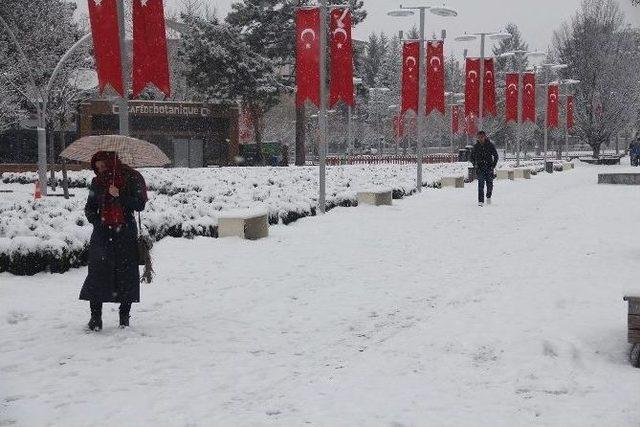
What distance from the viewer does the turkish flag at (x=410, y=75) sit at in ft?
79.7

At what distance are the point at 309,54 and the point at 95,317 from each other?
1127cm

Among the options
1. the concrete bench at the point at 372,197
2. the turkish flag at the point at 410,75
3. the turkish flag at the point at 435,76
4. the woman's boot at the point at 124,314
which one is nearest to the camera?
the woman's boot at the point at 124,314

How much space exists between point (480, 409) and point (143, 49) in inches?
331

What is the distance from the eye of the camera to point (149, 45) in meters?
11.1

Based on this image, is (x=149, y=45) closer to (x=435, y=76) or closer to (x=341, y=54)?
(x=341, y=54)

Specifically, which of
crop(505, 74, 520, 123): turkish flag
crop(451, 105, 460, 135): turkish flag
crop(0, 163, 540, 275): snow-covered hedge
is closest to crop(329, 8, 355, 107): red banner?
crop(0, 163, 540, 275): snow-covered hedge

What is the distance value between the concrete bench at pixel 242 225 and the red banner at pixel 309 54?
452 cm

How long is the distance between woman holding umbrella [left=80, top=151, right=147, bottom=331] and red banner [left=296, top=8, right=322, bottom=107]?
10433 mm

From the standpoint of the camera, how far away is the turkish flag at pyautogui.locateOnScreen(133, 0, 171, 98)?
36.3ft

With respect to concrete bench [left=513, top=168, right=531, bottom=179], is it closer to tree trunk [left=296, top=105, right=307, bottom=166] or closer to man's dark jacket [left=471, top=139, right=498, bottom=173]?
tree trunk [left=296, top=105, right=307, bottom=166]

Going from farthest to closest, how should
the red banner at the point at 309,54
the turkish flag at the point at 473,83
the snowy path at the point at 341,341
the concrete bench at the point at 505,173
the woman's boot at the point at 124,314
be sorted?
the concrete bench at the point at 505,173 < the turkish flag at the point at 473,83 < the red banner at the point at 309,54 < the woman's boot at the point at 124,314 < the snowy path at the point at 341,341

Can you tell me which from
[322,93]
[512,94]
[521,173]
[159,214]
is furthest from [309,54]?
[512,94]

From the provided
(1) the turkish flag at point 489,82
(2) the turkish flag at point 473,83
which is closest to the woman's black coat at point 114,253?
(2) the turkish flag at point 473,83

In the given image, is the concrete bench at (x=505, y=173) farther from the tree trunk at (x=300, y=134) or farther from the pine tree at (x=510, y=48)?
the pine tree at (x=510, y=48)
